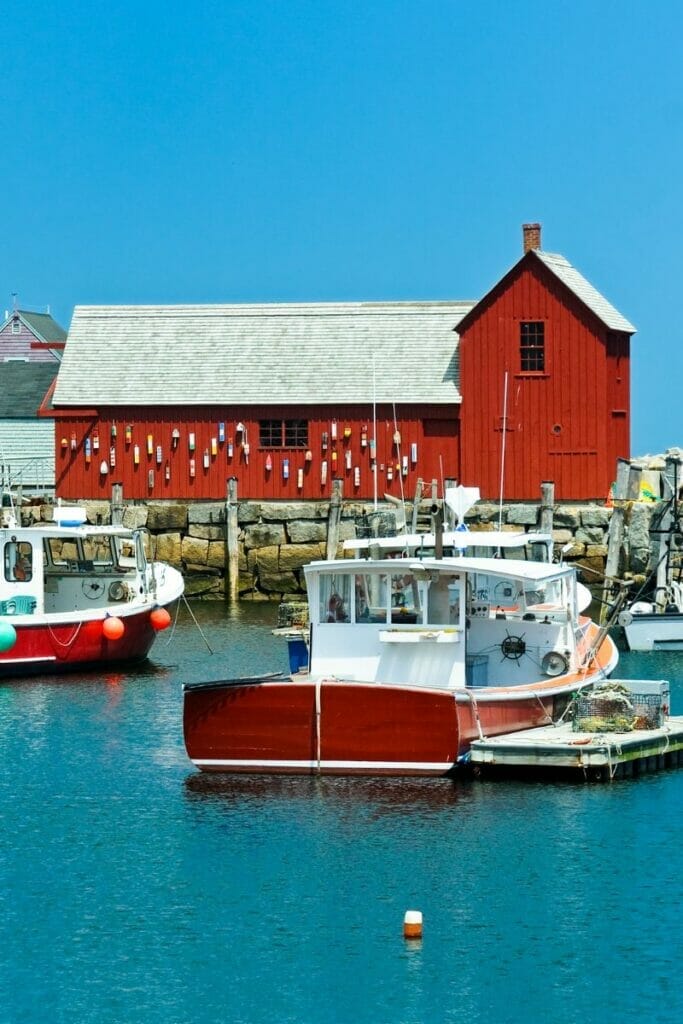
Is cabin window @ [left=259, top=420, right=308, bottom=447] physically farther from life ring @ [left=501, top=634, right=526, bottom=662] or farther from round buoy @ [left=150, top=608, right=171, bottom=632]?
life ring @ [left=501, top=634, right=526, bottom=662]

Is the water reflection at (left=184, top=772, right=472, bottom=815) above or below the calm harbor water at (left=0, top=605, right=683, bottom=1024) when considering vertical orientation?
above

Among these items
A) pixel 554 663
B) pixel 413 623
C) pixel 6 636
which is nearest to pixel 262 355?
pixel 6 636

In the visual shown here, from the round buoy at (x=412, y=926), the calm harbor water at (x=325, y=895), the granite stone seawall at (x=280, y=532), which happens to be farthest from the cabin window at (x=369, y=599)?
the granite stone seawall at (x=280, y=532)

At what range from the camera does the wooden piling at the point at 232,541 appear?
48.1 meters

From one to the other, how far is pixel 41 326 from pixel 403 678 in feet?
203

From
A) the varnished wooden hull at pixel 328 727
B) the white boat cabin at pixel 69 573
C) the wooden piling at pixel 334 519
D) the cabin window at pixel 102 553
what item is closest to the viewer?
the varnished wooden hull at pixel 328 727

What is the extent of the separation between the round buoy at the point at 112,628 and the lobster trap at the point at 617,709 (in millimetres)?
11994

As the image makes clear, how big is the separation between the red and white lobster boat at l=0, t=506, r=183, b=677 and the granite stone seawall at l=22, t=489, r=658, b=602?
9.94 metres

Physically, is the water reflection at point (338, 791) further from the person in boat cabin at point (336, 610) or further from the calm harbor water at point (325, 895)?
the person in boat cabin at point (336, 610)

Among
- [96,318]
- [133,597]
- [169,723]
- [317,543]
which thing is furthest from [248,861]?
[96,318]

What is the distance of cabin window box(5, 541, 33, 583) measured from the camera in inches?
1385

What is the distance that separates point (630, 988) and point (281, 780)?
7667 millimetres

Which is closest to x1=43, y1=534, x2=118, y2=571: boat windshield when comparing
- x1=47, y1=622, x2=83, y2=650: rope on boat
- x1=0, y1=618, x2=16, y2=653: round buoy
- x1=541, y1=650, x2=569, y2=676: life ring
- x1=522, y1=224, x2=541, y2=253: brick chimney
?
x1=47, y1=622, x2=83, y2=650: rope on boat

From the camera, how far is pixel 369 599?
25328 mm
